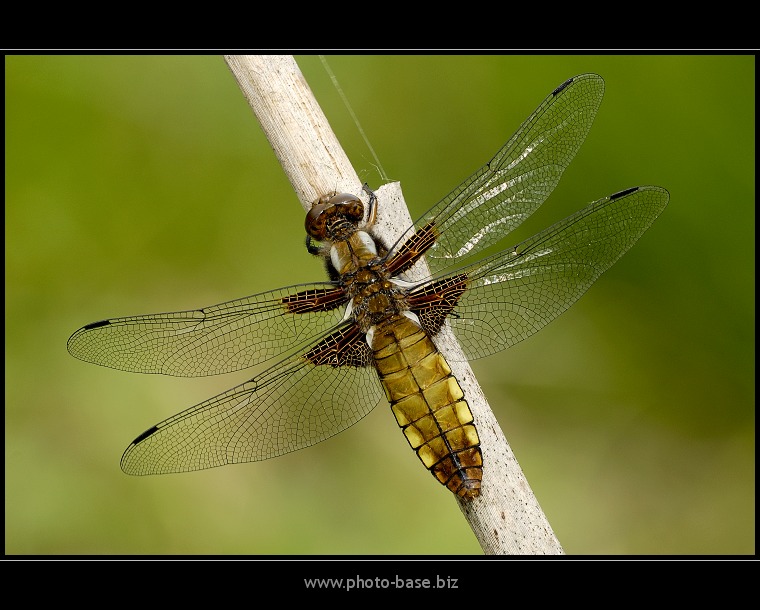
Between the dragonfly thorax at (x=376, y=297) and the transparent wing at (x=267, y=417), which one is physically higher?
the dragonfly thorax at (x=376, y=297)

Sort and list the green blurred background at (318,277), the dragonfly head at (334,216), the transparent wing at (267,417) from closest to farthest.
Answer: the dragonfly head at (334,216)
the transparent wing at (267,417)
the green blurred background at (318,277)

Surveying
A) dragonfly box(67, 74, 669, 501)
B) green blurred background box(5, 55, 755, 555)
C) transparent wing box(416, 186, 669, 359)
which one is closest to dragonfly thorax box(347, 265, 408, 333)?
dragonfly box(67, 74, 669, 501)

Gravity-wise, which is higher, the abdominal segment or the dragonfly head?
the dragonfly head

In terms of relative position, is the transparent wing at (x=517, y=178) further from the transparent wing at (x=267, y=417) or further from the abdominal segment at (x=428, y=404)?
the transparent wing at (x=267, y=417)

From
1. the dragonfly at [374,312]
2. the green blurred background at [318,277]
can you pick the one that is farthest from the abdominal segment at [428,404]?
the green blurred background at [318,277]

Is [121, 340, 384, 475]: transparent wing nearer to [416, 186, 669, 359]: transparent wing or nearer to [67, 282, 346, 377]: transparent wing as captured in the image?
[67, 282, 346, 377]: transparent wing

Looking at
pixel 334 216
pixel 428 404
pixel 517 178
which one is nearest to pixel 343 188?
pixel 334 216
